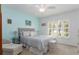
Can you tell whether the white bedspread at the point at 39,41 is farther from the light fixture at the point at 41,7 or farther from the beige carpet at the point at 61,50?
the light fixture at the point at 41,7

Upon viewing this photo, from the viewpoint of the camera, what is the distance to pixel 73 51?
1.86m

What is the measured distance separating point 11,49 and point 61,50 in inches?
35.2

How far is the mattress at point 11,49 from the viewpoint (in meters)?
1.83

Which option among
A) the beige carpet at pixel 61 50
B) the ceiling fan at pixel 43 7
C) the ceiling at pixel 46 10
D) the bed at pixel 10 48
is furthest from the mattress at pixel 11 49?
the ceiling fan at pixel 43 7

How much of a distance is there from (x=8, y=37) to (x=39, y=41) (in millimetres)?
553

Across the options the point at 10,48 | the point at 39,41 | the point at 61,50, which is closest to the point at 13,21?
the point at 10,48

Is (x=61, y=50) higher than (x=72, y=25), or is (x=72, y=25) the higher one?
(x=72, y=25)

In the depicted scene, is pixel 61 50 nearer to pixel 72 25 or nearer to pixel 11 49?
pixel 72 25

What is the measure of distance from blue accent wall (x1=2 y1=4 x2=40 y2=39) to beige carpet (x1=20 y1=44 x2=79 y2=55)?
1.39 ft

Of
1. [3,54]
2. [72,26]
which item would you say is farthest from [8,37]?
[72,26]

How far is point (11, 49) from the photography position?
1.83 meters

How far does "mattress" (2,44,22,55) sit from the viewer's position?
1829mm

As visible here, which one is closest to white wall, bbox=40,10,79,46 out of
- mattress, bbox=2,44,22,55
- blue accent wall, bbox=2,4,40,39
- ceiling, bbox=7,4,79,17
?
ceiling, bbox=7,4,79,17
